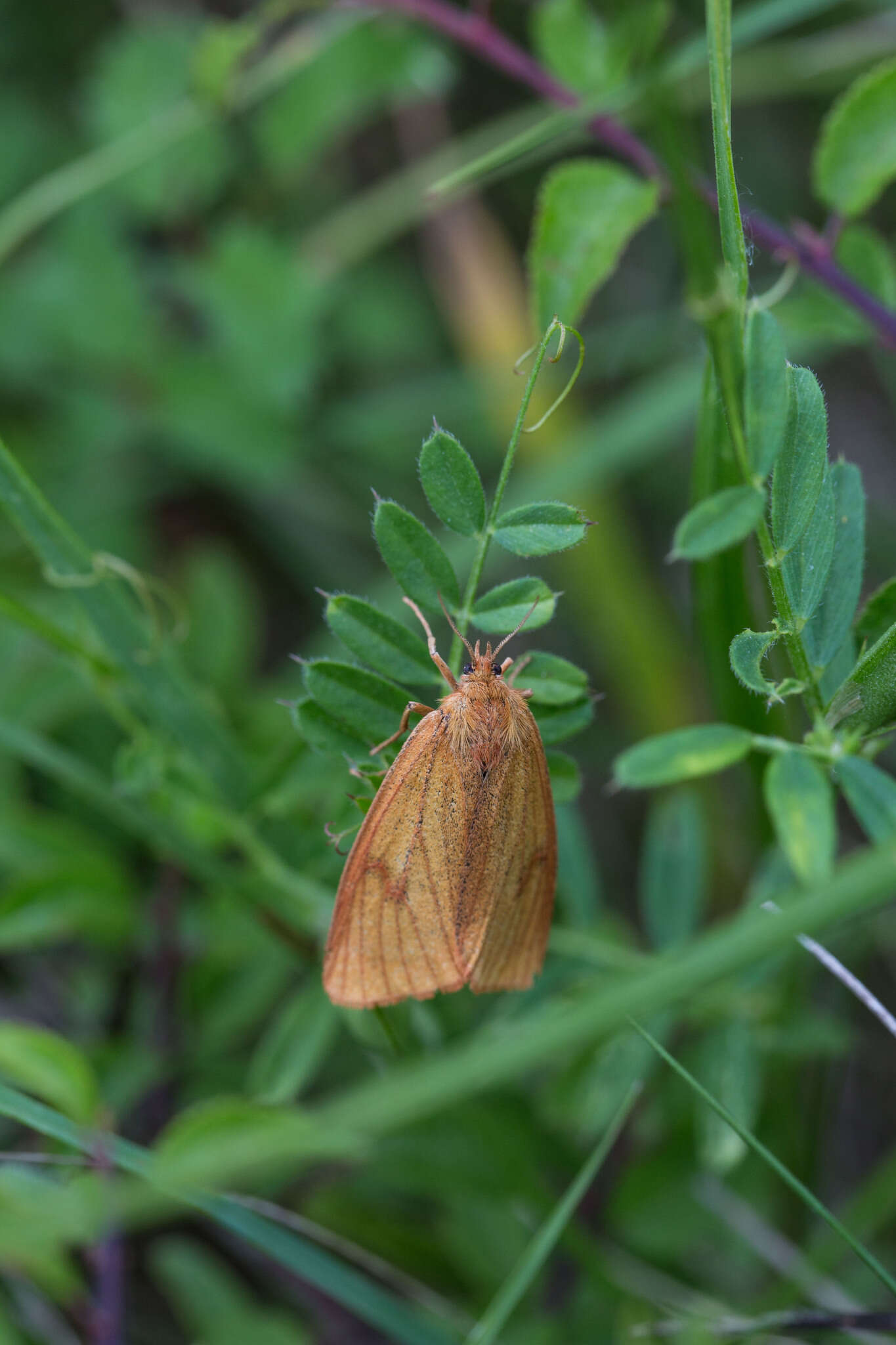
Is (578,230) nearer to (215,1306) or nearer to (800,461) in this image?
(800,461)

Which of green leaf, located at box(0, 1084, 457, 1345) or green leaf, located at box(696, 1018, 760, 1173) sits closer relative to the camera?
green leaf, located at box(0, 1084, 457, 1345)

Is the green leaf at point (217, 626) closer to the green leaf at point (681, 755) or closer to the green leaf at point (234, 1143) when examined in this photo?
Result: the green leaf at point (234, 1143)

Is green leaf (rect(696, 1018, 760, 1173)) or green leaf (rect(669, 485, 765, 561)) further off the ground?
green leaf (rect(669, 485, 765, 561))

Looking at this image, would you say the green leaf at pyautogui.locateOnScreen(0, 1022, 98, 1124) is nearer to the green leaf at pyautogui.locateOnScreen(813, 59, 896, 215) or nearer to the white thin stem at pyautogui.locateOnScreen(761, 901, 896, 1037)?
the white thin stem at pyautogui.locateOnScreen(761, 901, 896, 1037)

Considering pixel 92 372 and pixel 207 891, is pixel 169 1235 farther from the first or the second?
pixel 92 372

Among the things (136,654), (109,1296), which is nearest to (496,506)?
(136,654)

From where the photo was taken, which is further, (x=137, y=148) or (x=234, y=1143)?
(x=137, y=148)

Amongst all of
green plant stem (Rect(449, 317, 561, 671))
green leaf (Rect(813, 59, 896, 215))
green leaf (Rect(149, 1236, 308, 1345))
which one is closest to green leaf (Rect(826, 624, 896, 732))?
green plant stem (Rect(449, 317, 561, 671))
